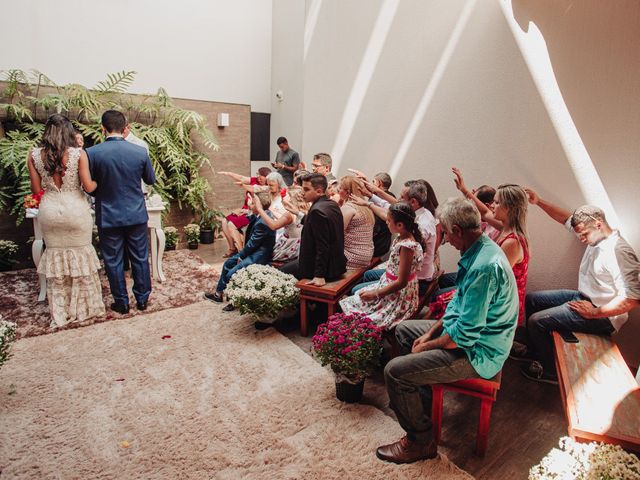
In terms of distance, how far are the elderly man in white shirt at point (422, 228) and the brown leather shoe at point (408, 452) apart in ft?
5.10

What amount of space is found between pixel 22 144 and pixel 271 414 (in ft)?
15.6

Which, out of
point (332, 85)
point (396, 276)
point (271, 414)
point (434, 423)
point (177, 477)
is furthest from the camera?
point (332, 85)

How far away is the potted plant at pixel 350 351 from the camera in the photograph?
2668mm

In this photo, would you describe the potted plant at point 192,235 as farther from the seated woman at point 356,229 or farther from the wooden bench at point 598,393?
the wooden bench at point 598,393

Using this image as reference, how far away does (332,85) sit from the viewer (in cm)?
598

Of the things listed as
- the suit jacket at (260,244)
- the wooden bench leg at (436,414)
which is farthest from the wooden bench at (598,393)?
the suit jacket at (260,244)

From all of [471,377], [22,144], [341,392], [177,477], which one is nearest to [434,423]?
[471,377]

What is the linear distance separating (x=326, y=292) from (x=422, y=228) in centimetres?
102

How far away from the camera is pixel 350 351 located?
264 centimetres

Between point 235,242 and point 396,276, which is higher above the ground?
point 396,276

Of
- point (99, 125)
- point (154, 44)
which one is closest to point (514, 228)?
point (99, 125)

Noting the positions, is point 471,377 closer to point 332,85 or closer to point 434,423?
point 434,423

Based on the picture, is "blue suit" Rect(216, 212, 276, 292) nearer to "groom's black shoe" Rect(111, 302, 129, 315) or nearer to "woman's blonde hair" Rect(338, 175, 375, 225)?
"woman's blonde hair" Rect(338, 175, 375, 225)

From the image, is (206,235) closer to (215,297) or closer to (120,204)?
(215,297)
